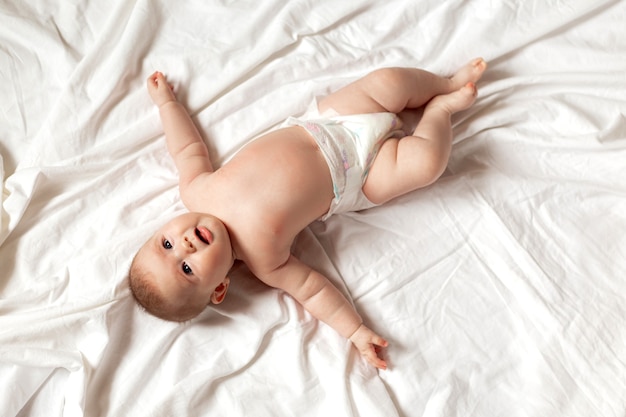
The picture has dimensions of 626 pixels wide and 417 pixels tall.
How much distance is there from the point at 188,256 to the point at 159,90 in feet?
1.44

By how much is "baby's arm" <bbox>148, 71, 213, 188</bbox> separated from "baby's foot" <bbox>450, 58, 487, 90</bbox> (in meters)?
0.63

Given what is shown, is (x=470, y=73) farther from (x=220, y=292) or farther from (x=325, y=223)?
(x=220, y=292)

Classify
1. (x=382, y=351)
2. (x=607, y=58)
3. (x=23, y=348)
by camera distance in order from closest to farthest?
(x=23, y=348), (x=382, y=351), (x=607, y=58)

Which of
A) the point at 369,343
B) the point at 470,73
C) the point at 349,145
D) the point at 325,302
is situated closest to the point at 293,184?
the point at 349,145

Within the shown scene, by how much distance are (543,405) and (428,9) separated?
0.98 m

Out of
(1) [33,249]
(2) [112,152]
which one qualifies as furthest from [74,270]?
(2) [112,152]

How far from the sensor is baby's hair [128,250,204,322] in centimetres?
126

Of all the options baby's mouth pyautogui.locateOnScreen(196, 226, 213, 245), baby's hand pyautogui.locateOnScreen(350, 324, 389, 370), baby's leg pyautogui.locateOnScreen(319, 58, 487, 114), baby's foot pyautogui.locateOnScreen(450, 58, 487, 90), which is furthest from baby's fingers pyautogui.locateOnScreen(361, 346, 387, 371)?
baby's foot pyautogui.locateOnScreen(450, 58, 487, 90)

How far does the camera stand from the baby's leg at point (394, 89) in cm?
143

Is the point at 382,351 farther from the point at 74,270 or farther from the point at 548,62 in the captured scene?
the point at 548,62

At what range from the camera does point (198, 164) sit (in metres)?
1.42

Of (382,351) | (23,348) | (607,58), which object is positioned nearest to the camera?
(23,348)

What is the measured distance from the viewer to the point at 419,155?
137 cm

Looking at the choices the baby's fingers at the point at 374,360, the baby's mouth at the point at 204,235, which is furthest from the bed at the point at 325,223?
the baby's mouth at the point at 204,235
